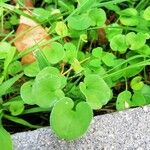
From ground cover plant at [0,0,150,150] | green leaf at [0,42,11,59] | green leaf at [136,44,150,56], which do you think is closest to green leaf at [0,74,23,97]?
ground cover plant at [0,0,150,150]

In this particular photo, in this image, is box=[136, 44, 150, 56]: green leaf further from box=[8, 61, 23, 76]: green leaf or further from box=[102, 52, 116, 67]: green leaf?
box=[8, 61, 23, 76]: green leaf

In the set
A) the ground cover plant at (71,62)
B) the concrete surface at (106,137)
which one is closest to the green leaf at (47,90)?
the ground cover plant at (71,62)

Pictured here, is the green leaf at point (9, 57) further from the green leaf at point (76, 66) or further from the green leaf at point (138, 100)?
the green leaf at point (138, 100)

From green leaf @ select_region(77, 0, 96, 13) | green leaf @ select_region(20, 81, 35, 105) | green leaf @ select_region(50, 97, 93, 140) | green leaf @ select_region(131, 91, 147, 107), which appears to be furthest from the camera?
green leaf @ select_region(77, 0, 96, 13)

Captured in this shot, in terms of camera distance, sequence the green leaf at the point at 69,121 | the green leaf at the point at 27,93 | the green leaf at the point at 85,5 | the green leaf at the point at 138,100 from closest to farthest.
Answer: the green leaf at the point at 69,121 < the green leaf at the point at 27,93 < the green leaf at the point at 138,100 < the green leaf at the point at 85,5

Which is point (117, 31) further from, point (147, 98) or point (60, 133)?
point (60, 133)

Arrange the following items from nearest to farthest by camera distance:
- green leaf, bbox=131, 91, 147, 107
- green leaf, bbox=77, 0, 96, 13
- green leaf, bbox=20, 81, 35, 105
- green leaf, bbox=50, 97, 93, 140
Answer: green leaf, bbox=50, 97, 93, 140, green leaf, bbox=20, 81, 35, 105, green leaf, bbox=131, 91, 147, 107, green leaf, bbox=77, 0, 96, 13

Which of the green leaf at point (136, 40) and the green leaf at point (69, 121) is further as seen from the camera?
the green leaf at point (136, 40)

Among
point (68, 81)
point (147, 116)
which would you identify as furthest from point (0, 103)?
point (147, 116)
